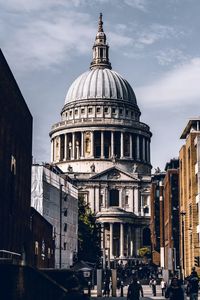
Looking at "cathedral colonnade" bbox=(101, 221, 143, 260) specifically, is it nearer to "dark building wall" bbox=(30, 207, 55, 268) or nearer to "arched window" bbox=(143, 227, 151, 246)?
"arched window" bbox=(143, 227, 151, 246)

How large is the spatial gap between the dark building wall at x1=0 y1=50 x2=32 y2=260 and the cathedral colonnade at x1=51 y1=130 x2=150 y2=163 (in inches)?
4414

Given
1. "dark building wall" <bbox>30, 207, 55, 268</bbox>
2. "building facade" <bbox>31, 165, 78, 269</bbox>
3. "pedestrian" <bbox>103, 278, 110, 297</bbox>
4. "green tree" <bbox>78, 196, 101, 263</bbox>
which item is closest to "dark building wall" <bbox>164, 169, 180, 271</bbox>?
"building facade" <bbox>31, 165, 78, 269</bbox>

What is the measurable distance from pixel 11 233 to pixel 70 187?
197 ft

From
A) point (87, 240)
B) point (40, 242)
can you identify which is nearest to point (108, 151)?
point (87, 240)

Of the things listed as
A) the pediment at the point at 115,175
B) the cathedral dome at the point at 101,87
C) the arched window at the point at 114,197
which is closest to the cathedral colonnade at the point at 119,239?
the arched window at the point at 114,197

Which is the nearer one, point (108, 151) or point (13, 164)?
point (13, 164)

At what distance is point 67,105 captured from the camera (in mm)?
172750

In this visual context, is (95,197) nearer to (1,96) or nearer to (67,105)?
(67,105)

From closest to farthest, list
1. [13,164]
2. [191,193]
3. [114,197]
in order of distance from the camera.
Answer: [13,164], [191,193], [114,197]

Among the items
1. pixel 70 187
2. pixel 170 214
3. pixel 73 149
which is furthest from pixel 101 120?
pixel 170 214

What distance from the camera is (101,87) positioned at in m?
170

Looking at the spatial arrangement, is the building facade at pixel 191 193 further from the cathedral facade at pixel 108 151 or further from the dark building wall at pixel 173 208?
the cathedral facade at pixel 108 151

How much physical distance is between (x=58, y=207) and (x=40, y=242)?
25274 millimetres

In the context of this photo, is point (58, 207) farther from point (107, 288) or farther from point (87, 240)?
point (107, 288)
